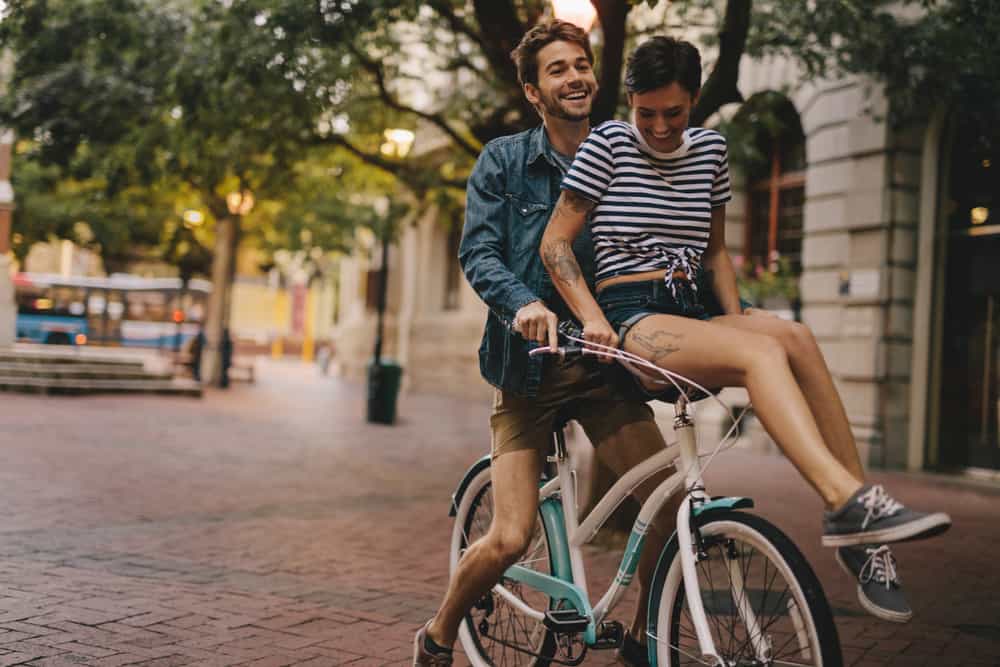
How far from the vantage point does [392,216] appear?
511 inches

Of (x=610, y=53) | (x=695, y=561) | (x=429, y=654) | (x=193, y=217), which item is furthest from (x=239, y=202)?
(x=695, y=561)

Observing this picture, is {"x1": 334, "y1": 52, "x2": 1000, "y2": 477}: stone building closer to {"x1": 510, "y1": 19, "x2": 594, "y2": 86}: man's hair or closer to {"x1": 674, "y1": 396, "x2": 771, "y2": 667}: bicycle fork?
{"x1": 510, "y1": 19, "x2": 594, "y2": 86}: man's hair

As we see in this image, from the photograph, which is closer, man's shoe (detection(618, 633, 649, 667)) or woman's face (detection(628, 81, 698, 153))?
woman's face (detection(628, 81, 698, 153))

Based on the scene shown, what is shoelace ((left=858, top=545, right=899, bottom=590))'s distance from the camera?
245cm

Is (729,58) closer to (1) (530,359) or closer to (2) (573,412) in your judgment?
(2) (573,412)

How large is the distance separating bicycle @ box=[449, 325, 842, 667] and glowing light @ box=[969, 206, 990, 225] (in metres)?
10.7

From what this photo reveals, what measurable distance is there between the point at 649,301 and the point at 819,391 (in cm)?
56

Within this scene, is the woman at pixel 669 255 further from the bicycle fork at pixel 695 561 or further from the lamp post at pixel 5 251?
the lamp post at pixel 5 251

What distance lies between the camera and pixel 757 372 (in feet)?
8.67

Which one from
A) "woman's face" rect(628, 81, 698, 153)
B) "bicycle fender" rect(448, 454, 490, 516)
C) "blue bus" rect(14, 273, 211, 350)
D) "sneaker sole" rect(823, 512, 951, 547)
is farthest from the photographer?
"blue bus" rect(14, 273, 211, 350)

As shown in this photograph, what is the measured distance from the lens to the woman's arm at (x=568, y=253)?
304 cm

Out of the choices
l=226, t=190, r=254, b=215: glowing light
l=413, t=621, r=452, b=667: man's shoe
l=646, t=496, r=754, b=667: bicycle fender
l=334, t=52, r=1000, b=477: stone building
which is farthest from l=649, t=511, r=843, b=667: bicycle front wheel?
l=226, t=190, r=254, b=215: glowing light

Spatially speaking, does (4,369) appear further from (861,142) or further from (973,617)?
(973,617)

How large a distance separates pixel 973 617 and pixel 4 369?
1792 centimetres
